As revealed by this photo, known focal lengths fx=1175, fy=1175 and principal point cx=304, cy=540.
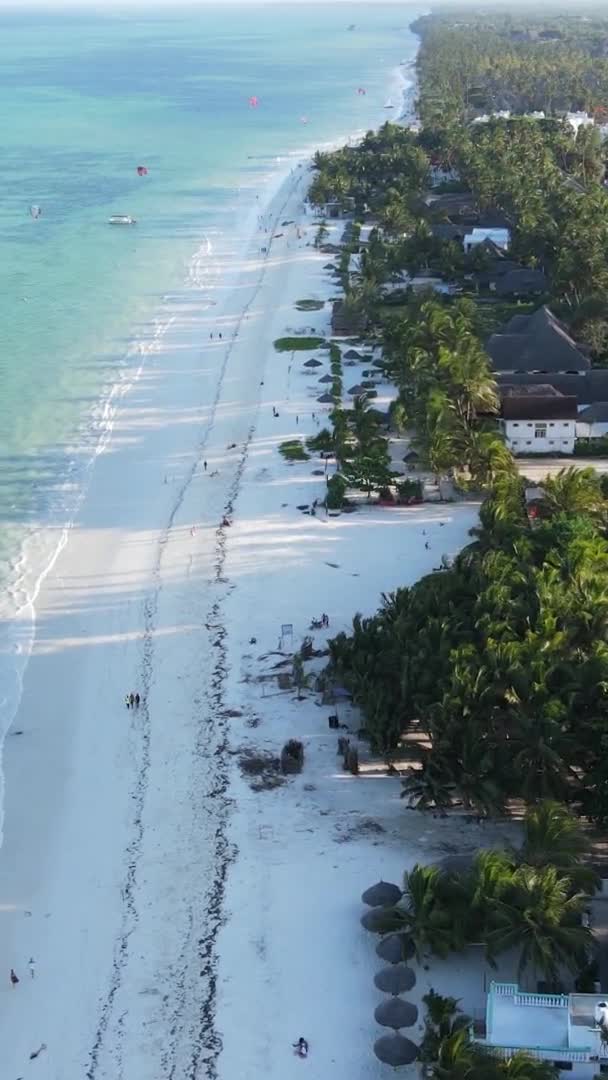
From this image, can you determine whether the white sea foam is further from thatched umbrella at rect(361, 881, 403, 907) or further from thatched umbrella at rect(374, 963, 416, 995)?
thatched umbrella at rect(374, 963, 416, 995)

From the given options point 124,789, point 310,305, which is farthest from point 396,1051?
point 310,305

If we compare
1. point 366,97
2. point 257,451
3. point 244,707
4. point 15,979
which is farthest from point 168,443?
point 366,97

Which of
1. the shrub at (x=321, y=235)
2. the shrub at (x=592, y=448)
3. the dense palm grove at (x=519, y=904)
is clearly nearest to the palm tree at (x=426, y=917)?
the dense palm grove at (x=519, y=904)

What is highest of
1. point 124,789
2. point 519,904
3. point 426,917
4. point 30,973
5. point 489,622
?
point 489,622

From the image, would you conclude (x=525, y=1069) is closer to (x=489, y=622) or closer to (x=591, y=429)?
(x=489, y=622)

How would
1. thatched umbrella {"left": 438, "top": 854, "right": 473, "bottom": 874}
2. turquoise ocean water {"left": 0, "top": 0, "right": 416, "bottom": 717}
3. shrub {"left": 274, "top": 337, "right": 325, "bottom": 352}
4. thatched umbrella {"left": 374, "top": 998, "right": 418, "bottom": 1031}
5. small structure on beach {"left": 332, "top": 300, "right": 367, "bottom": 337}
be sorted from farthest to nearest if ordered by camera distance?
1. small structure on beach {"left": 332, "top": 300, "right": 367, "bottom": 337}
2. shrub {"left": 274, "top": 337, "right": 325, "bottom": 352}
3. turquoise ocean water {"left": 0, "top": 0, "right": 416, "bottom": 717}
4. thatched umbrella {"left": 438, "top": 854, "right": 473, "bottom": 874}
5. thatched umbrella {"left": 374, "top": 998, "right": 418, "bottom": 1031}

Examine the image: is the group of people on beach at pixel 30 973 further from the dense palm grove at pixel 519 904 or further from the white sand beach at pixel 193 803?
the dense palm grove at pixel 519 904

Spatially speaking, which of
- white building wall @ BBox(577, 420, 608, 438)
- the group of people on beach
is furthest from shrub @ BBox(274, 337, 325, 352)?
the group of people on beach

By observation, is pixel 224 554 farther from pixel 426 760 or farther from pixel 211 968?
pixel 211 968
